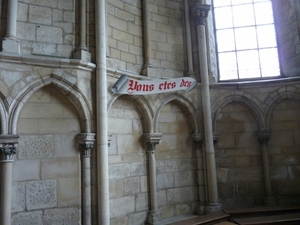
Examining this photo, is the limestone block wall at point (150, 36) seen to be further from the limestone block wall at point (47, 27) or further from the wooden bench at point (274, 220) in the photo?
the wooden bench at point (274, 220)

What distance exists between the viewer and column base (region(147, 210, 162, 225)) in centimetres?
447

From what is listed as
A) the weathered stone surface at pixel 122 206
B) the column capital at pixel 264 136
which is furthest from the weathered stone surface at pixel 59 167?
the column capital at pixel 264 136

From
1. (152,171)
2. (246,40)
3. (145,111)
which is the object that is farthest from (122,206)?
(246,40)

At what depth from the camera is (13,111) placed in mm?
3430

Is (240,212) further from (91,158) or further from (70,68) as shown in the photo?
(70,68)

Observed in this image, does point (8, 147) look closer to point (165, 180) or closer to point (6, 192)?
point (6, 192)

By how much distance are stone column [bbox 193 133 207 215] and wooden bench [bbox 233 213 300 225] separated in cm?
66

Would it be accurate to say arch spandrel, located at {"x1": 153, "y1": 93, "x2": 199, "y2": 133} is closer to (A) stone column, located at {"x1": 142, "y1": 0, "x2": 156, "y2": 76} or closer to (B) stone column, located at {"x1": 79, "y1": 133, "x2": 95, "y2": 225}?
(A) stone column, located at {"x1": 142, "y1": 0, "x2": 156, "y2": 76}

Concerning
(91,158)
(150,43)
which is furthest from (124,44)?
(91,158)

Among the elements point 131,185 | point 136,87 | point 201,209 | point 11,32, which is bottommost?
point 201,209

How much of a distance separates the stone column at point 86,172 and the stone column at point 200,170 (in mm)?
2210

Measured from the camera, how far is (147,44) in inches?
195

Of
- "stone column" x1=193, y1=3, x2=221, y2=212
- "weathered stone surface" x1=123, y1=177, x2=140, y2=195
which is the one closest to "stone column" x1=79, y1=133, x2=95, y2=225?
"weathered stone surface" x1=123, y1=177, x2=140, y2=195

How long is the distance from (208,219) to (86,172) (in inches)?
87.4
